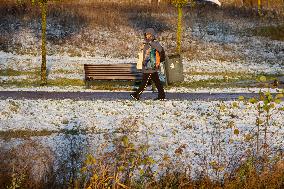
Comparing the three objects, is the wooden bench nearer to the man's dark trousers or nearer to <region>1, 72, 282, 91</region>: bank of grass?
<region>1, 72, 282, 91</region>: bank of grass

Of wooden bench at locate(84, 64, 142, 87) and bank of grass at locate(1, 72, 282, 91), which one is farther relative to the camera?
bank of grass at locate(1, 72, 282, 91)

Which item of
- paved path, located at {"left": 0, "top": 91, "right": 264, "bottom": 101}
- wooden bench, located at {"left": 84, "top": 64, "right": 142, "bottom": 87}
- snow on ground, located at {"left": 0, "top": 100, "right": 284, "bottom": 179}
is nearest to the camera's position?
snow on ground, located at {"left": 0, "top": 100, "right": 284, "bottom": 179}

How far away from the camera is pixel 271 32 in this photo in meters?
35.3

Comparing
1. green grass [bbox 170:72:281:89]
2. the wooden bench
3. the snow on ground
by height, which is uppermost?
the wooden bench

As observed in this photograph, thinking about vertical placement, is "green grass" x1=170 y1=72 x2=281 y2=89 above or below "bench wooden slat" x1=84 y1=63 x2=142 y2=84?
below

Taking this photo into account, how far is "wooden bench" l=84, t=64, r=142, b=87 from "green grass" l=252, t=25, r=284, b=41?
1918cm

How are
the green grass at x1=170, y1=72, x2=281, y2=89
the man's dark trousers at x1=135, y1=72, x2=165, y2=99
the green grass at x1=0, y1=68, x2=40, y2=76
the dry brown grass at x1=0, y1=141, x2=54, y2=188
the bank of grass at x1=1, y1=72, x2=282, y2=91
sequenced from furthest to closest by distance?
the green grass at x1=0, y1=68, x2=40, y2=76
the green grass at x1=170, y1=72, x2=281, y2=89
the bank of grass at x1=1, y1=72, x2=282, y2=91
the man's dark trousers at x1=135, y1=72, x2=165, y2=99
the dry brown grass at x1=0, y1=141, x2=54, y2=188

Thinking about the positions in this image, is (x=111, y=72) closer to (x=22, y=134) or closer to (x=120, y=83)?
(x=120, y=83)

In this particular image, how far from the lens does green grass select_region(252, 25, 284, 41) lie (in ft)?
113

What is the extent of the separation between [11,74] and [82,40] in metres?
9.66

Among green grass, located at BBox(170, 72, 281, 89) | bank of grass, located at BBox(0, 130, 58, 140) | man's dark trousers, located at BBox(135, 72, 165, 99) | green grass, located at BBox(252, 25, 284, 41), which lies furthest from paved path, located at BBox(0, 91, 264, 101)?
green grass, located at BBox(252, 25, 284, 41)

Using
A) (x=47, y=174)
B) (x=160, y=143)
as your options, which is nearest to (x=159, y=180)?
(x=47, y=174)

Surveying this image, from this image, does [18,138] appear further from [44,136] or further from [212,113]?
[212,113]

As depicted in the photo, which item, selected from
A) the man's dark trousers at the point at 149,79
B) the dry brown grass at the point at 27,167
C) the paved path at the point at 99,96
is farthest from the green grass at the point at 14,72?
the dry brown grass at the point at 27,167
